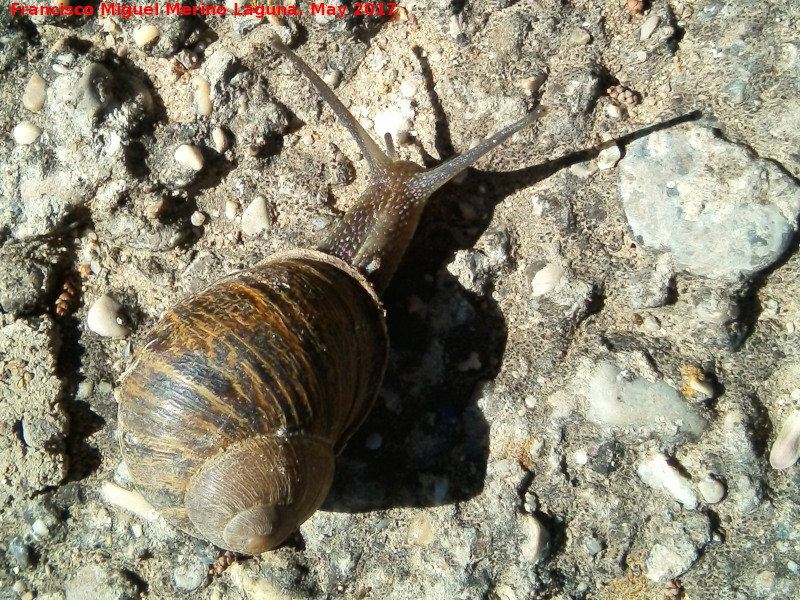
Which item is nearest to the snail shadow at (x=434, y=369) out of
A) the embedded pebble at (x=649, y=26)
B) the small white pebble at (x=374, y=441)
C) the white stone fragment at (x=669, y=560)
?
the small white pebble at (x=374, y=441)

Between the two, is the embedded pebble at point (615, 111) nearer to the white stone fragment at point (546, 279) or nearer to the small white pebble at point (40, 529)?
the white stone fragment at point (546, 279)

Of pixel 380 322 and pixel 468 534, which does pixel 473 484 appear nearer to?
pixel 468 534

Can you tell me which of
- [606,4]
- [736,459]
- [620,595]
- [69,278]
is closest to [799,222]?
[736,459]

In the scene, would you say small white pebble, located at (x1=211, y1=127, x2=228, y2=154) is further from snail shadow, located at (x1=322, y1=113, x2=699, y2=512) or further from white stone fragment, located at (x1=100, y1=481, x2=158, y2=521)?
white stone fragment, located at (x1=100, y1=481, x2=158, y2=521)

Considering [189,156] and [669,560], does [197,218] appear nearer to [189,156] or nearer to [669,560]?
[189,156]

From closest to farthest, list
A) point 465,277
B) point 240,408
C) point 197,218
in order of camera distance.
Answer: point 240,408 → point 465,277 → point 197,218

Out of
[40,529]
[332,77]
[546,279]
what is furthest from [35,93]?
[546,279]
